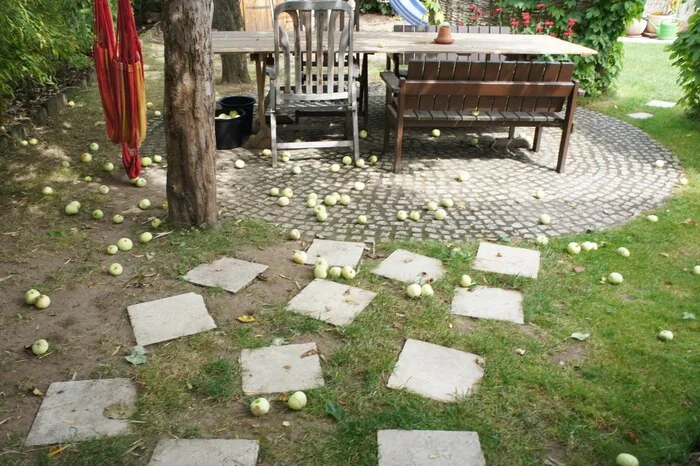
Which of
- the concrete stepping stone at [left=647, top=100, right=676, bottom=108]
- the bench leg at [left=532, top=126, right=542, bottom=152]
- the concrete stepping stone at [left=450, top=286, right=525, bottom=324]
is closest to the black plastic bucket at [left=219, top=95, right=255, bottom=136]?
the bench leg at [left=532, top=126, right=542, bottom=152]

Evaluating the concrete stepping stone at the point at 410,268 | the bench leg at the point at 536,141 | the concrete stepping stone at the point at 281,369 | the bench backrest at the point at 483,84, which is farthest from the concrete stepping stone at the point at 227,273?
the bench leg at the point at 536,141

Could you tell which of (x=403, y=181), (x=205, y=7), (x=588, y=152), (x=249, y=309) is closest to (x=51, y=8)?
(x=205, y=7)

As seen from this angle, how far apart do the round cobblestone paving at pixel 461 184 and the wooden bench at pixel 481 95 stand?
0.40m

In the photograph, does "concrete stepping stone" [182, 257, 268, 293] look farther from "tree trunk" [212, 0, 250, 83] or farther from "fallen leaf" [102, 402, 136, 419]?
"tree trunk" [212, 0, 250, 83]

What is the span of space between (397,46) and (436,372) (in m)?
3.97

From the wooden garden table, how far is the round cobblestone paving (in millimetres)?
783

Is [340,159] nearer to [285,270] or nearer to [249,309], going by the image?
[285,270]

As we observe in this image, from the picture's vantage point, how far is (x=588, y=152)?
5.84 metres

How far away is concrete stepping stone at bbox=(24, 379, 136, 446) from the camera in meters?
2.27

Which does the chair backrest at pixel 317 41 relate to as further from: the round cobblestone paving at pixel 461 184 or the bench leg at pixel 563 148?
the bench leg at pixel 563 148

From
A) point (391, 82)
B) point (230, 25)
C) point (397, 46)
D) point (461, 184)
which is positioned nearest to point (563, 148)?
point (461, 184)

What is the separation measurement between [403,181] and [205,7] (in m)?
2.23

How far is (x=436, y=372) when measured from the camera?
265cm

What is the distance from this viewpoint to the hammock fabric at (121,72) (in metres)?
3.48
